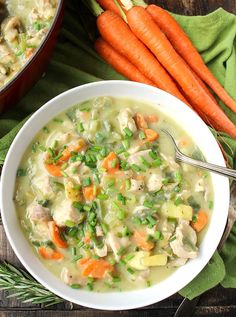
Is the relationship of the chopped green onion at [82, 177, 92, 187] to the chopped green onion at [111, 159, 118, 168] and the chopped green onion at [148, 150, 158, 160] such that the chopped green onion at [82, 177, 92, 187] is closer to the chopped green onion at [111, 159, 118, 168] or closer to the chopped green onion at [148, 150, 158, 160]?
the chopped green onion at [111, 159, 118, 168]

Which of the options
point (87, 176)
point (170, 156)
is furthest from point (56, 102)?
point (170, 156)

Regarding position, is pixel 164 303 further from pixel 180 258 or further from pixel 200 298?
pixel 180 258

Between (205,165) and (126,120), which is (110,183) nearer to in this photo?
(126,120)

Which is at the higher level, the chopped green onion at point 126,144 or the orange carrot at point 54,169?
the orange carrot at point 54,169

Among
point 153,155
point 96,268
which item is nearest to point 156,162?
point 153,155

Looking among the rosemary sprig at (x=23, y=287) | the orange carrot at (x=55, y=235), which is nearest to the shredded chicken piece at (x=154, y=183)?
the orange carrot at (x=55, y=235)

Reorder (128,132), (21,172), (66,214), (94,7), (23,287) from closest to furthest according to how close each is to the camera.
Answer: (66,214)
(128,132)
(21,172)
(23,287)
(94,7)

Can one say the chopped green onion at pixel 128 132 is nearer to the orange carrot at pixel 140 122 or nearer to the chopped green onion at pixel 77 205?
the orange carrot at pixel 140 122
